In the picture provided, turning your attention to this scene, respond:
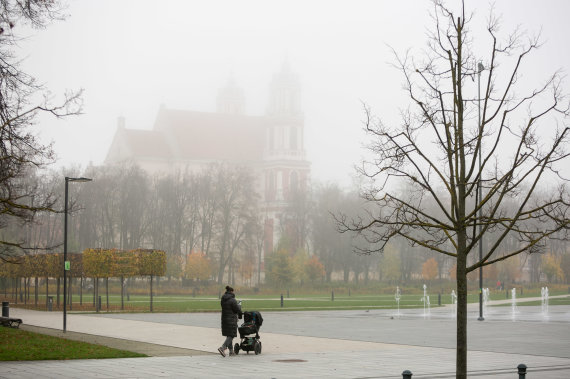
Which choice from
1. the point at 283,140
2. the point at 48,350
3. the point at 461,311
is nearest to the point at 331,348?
the point at 48,350

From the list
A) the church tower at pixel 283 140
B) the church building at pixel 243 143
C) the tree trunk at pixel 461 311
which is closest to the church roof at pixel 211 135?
the church building at pixel 243 143

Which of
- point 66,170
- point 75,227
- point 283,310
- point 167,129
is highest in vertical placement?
point 167,129

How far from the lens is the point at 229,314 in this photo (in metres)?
20.2

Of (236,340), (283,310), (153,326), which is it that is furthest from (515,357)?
(283,310)

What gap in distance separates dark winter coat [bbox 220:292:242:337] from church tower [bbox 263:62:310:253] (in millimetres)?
109658

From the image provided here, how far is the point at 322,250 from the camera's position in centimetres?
9169

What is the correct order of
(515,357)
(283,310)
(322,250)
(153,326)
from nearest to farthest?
(515,357) < (153,326) < (283,310) < (322,250)

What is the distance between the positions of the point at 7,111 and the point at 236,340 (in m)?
11.6

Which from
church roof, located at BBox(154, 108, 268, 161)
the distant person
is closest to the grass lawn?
the distant person

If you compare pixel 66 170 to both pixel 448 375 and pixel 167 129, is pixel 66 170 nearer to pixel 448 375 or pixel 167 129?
pixel 167 129

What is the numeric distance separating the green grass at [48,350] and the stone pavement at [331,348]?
79 centimetres

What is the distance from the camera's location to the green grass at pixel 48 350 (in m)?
18.4

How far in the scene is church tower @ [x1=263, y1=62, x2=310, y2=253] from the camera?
13375 centimetres

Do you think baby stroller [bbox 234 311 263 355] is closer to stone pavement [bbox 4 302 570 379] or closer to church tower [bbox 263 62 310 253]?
stone pavement [bbox 4 302 570 379]
